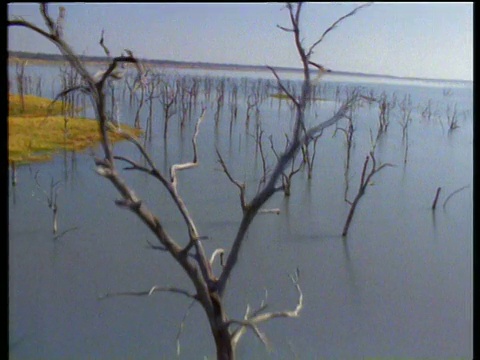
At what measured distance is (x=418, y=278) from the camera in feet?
14.5

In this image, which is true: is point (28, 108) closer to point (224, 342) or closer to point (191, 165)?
point (191, 165)

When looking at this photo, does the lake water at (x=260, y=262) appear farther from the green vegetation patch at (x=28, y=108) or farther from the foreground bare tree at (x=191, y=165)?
the green vegetation patch at (x=28, y=108)

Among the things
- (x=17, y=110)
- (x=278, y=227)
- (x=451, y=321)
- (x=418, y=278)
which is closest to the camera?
(x=451, y=321)

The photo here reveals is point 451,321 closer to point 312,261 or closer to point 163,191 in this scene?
point 312,261

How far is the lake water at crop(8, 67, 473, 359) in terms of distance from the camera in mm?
3578

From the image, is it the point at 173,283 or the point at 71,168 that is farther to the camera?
the point at 71,168

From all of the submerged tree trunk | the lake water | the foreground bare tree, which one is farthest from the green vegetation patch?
the submerged tree trunk

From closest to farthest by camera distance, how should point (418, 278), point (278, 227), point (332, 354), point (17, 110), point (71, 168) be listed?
point (332, 354), point (418, 278), point (278, 227), point (71, 168), point (17, 110)

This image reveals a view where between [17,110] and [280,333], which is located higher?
[17,110]

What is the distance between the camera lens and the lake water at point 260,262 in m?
3.58

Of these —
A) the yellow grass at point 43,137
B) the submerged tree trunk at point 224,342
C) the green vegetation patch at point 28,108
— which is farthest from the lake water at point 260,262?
the green vegetation patch at point 28,108
